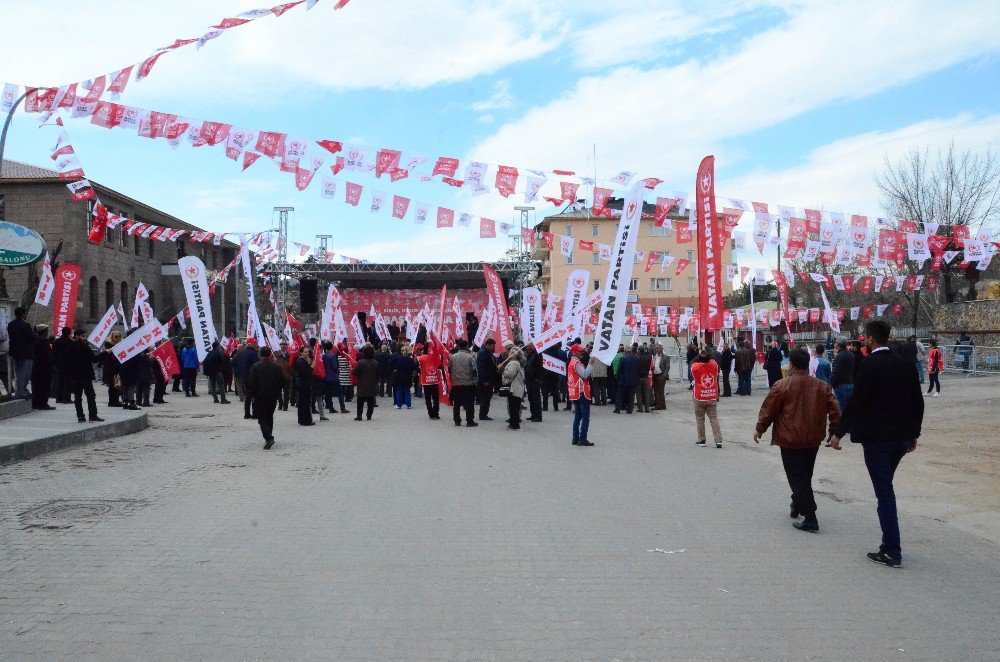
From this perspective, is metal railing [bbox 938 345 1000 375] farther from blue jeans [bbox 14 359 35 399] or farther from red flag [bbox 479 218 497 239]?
blue jeans [bbox 14 359 35 399]

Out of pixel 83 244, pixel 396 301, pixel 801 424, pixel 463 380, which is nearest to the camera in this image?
pixel 801 424

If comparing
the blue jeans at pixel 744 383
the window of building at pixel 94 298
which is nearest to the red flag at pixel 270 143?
the blue jeans at pixel 744 383

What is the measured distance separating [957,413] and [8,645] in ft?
60.2

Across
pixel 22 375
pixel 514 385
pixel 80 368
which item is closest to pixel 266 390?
pixel 80 368

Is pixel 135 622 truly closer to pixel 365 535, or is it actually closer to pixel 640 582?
pixel 365 535

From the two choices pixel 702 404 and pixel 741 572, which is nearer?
pixel 741 572

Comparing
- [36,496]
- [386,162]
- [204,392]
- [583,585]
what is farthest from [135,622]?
[204,392]

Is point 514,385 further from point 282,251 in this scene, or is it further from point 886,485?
point 282,251

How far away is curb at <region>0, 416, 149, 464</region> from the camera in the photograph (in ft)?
34.6

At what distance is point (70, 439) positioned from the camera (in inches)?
477

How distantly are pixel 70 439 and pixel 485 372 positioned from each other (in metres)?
7.59

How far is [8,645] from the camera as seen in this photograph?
165 inches

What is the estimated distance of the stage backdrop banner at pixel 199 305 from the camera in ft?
51.5

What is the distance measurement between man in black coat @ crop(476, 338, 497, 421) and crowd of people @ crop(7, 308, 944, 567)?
3 centimetres
